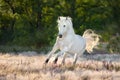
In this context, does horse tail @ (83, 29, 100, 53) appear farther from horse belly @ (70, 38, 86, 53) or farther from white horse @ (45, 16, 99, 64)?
white horse @ (45, 16, 99, 64)

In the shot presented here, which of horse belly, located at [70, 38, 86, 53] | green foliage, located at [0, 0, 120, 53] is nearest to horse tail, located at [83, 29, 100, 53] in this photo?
horse belly, located at [70, 38, 86, 53]

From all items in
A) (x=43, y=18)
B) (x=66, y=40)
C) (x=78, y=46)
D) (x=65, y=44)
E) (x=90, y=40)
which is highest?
(x=66, y=40)

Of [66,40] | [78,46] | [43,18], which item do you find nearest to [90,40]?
[78,46]

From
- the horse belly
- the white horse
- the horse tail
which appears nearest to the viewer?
the white horse

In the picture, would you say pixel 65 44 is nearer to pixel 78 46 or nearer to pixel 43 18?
pixel 78 46

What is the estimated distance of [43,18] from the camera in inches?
1217

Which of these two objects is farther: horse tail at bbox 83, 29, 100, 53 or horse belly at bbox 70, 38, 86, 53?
horse tail at bbox 83, 29, 100, 53

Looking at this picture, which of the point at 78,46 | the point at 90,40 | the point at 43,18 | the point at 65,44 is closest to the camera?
the point at 65,44

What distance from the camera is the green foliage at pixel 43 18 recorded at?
29.7 m

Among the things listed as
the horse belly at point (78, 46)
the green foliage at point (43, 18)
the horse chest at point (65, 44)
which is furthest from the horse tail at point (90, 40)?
the green foliage at point (43, 18)

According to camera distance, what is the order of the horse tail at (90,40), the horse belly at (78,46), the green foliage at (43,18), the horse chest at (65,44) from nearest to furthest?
the horse chest at (65,44), the horse belly at (78,46), the horse tail at (90,40), the green foliage at (43,18)

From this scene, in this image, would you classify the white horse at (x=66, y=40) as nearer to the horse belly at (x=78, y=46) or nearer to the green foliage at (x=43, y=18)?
the horse belly at (x=78, y=46)

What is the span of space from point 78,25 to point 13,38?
4666 mm

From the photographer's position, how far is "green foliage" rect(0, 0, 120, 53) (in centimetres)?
2970
